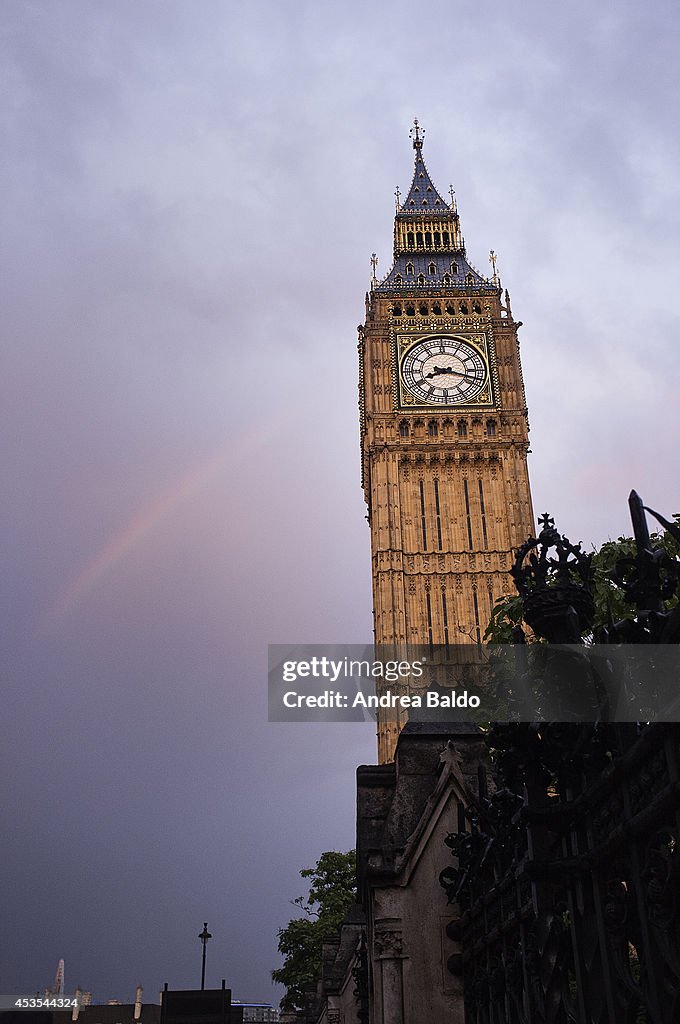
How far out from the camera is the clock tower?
62.5m

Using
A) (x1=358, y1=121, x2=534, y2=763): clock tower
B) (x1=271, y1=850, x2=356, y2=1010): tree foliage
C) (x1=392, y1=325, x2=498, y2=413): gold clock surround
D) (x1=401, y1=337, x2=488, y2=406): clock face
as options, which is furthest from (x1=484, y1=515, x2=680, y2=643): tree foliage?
(x1=401, y1=337, x2=488, y2=406): clock face

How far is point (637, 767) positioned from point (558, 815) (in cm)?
58

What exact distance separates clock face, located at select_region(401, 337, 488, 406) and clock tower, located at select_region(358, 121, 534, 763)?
0.23 feet

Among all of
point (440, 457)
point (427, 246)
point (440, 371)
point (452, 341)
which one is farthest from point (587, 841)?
point (427, 246)

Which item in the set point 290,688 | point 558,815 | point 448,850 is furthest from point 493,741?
point 290,688

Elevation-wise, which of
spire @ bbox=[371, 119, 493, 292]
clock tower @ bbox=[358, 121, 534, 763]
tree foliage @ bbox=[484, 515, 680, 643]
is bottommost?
tree foliage @ bbox=[484, 515, 680, 643]

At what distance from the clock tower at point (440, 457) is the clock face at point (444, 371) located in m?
0.07

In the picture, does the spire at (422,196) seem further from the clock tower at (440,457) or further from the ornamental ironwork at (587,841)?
the ornamental ironwork at (587,841)

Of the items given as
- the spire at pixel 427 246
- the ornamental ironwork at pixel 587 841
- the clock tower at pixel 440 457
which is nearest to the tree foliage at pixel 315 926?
the clock tower at pixel 440 457

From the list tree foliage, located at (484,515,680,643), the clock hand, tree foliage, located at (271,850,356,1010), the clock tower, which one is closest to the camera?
tree foliage, located at (484,515,680,643)

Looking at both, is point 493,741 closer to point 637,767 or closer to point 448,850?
point 637,767

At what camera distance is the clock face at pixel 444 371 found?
2667 inches

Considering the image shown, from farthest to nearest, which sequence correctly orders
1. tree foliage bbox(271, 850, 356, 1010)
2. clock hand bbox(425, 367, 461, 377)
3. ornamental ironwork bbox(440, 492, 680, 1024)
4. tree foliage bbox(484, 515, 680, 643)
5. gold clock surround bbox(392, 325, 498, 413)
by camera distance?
clock hand bbox(425, 367, 461, 377), gold clock surround bbox(392, 325, 498, 413), tree foliage bbox(271, 850, 356, 1010), tree foliage bbox(484, 515, 680, 643), ornamental ironwork bbox(440, 492, 680, 1024)

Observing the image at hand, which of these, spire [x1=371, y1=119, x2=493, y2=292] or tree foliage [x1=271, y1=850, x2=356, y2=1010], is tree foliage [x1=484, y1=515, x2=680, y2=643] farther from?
spire [x1=371, y1=119, x2=493, y2=292]
